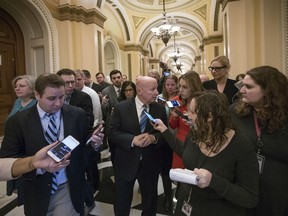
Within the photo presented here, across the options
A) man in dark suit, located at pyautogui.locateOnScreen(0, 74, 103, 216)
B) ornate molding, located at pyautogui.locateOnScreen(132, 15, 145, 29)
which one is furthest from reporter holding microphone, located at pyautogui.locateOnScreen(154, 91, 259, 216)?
ornate molding, located at pyautogui.locateOnScreen(132, 15, 145, 29)

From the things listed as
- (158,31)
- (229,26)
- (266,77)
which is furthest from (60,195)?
(158,31)

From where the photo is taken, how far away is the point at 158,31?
38.7 ft

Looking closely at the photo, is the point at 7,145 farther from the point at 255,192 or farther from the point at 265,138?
the point at 265,138

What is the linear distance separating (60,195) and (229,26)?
6601 mm

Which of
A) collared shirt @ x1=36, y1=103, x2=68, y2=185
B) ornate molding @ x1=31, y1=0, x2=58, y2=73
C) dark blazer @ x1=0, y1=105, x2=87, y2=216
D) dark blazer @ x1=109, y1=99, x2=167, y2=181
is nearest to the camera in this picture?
dark blazer @ x1=0, y1=105, x2=87, y2=216

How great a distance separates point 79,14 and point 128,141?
6.63 m

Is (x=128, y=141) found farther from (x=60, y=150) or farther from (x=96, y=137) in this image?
(x=60, y=150)

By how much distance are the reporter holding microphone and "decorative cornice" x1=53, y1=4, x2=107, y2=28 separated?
706 cm

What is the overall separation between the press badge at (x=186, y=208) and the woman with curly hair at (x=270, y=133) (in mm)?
480

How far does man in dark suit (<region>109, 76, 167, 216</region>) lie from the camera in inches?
94.2

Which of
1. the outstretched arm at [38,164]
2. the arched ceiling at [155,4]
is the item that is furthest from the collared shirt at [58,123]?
the arched ceiling at [155,4]

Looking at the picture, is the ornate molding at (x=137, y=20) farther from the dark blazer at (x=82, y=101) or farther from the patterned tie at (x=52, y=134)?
the patterned tie at (x=52, y=134)

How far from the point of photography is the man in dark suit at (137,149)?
7.85ft

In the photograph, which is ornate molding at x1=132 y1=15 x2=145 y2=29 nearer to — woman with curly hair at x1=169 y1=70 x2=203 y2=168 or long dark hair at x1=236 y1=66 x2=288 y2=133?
woman with curly hair at x1=169 y1=70 x2=203 y2=168
